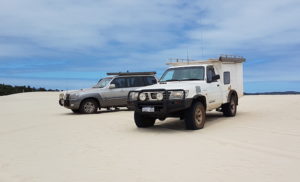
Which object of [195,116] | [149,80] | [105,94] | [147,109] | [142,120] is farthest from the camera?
[149,80]

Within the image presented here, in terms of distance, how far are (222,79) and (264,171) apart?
7.22m

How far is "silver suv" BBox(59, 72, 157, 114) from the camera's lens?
16.0 meters

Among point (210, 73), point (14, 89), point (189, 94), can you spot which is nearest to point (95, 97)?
point (210, 73)

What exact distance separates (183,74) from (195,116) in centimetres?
193

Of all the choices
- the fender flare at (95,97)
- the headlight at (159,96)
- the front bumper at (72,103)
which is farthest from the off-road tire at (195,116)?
the front bumper at (72,103)

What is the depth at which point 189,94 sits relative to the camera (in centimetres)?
974

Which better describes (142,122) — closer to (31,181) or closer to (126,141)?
(126,141)

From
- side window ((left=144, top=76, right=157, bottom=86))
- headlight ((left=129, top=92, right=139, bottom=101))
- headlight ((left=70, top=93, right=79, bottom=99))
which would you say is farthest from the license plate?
side window ((left=144, top=76, right=157, bottom=86))

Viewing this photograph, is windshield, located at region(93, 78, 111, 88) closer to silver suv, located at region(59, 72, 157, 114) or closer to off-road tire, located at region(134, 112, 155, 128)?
silver suv, located at region(59, 72, 157, 114)

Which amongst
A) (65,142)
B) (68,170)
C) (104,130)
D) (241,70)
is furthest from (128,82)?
(68,170)

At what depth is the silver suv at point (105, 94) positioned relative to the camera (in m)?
16.0

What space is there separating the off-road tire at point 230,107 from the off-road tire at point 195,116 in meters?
2.96

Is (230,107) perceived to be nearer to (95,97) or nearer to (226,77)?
(226,77)

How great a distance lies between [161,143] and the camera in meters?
8.18
